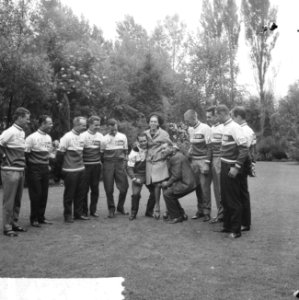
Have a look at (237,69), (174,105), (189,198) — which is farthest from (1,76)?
(237,69)

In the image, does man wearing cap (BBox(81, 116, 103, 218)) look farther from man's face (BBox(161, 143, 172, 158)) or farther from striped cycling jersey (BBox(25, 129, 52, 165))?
man's face (BBox(161, 143, 172, 158))

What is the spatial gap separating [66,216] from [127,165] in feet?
4.99

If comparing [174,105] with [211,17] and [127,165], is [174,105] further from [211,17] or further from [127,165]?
[127,165]

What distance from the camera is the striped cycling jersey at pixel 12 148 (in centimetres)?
692

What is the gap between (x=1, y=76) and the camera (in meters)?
15.8

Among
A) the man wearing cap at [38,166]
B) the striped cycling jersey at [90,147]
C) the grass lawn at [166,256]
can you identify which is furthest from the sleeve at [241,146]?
the man wearing cap at [38,166]

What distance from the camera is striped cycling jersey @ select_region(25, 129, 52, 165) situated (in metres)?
7.61

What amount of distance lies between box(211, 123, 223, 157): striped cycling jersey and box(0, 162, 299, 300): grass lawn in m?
1.33

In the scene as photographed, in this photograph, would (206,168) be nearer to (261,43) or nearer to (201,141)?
(201,141)

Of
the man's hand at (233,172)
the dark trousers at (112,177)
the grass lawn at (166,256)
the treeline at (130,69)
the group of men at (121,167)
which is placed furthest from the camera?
the treeline at (130,69)

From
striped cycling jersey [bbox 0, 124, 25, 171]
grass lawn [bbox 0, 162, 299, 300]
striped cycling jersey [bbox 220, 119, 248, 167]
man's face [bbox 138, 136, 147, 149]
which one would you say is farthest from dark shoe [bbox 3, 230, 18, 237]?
striped cycling jersey [bbox 220, 119, 248, 167]

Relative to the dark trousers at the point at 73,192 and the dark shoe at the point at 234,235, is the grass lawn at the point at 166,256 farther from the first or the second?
the dark trousers at the point at 73,192

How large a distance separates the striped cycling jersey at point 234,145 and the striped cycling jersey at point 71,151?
275 centimetres

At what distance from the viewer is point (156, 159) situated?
820 centimetres
